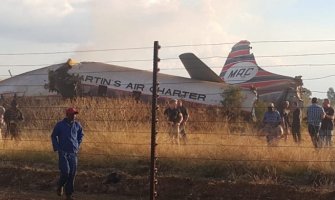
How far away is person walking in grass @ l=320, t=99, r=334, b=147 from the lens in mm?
12510

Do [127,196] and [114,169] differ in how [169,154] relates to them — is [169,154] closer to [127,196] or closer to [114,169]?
[114,169]

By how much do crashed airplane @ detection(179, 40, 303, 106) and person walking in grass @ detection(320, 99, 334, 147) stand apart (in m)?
7.73

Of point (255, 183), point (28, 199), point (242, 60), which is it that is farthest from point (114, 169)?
point (242, 60)

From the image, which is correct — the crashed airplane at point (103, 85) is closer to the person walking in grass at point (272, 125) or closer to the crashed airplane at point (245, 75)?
the crashed airplane at point (245, 75)

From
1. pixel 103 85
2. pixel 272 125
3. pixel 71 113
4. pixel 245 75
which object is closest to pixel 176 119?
pixel 272 125

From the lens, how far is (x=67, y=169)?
910 cm

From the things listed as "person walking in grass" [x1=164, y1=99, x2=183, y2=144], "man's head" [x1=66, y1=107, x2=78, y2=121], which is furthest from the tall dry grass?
"man's head" [x1=66, y1=107, x2=78, y2=121]

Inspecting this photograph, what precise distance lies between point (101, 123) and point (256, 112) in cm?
850

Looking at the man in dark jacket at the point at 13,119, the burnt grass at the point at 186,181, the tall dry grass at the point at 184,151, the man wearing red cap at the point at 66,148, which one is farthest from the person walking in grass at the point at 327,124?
the man in dark jacket at the point at 13,119

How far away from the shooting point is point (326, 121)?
44.0 ft

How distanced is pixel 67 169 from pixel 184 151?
3.30m

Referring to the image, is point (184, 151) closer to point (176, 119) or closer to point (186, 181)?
point (186, 181)

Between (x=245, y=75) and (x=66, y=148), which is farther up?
(x=245, y=75)

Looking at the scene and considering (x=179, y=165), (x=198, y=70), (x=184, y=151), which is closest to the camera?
(x=179, y=165)
